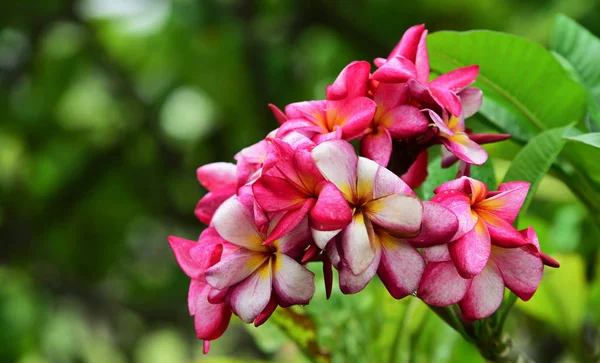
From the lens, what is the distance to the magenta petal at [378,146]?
60 cm

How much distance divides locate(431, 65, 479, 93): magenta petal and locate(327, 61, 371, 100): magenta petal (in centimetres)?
7

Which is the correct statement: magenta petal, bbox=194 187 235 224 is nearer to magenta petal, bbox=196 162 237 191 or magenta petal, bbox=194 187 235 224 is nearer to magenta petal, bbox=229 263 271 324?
magenta petal, bbox=196 162 237 191

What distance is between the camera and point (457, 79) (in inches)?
26.3

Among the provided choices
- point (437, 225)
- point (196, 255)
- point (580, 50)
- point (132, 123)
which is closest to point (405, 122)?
point (437, 225)

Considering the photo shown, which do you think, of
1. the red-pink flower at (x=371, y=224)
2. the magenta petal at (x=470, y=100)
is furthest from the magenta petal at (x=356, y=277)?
the magenta petal at (x=470, y=100)

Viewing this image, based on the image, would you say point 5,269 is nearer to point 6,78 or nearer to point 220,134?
point 6,78

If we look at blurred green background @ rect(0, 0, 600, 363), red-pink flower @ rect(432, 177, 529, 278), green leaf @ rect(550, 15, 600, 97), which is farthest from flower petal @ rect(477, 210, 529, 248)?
blurred green background @ rect(0, 0, 600, 363)

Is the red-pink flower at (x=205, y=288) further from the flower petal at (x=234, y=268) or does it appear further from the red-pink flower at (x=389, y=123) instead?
the red-pink flower at (x=389, y=123)

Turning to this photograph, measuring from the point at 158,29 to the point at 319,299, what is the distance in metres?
2.55

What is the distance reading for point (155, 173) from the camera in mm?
3088

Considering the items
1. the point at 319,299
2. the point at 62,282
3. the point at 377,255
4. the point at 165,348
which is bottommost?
the point at 165,348

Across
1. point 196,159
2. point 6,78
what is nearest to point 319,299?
point 196,159

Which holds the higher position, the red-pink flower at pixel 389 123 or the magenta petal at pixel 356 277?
the red-pink flower at pixel 389 123

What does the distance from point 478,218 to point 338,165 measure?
12 cm
